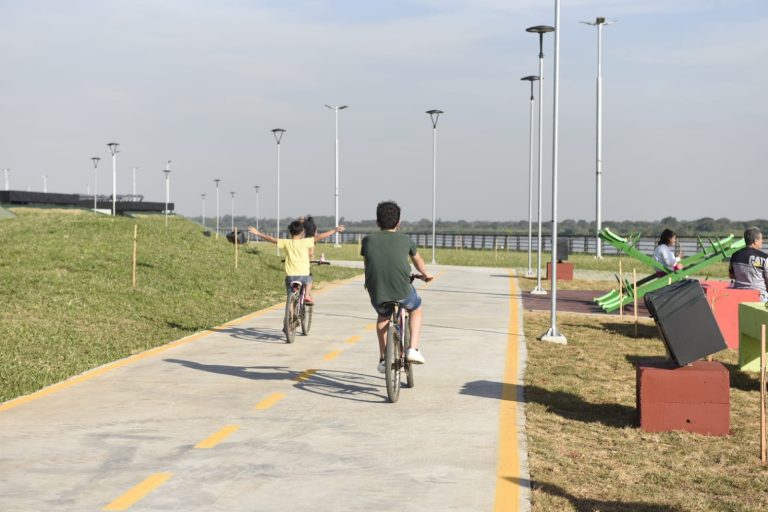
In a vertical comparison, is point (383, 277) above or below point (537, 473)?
above

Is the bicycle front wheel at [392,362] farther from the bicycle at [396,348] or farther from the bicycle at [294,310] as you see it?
the bicycle at [294,310]

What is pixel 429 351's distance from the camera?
14.1 meters

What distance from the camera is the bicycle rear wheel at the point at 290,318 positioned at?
14.7m

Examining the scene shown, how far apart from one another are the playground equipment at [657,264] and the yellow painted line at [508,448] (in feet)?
25.5

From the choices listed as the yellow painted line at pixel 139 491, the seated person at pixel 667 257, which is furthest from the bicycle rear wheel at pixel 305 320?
the yellow painted line at pixel 139 491

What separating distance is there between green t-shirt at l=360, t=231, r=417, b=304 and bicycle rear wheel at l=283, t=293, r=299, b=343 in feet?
15.7

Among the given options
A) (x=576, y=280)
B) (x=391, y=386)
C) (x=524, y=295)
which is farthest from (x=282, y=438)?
(x=576, y=280)

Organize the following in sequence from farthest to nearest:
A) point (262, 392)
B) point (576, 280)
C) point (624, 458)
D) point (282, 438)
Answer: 1. point (576, 280)
2. point (262, 392)
3. point (282, 438)
4. point (624, 458)

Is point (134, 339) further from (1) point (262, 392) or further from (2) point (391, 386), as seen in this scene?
(2) point (391, 386)

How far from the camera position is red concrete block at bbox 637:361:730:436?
8.72 m

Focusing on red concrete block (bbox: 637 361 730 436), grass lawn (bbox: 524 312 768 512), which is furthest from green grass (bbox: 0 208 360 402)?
red concrete block (bbox: 637 361 730 436)

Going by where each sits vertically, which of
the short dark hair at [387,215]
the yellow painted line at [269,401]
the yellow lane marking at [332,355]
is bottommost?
the yellow painted line at [269,401]

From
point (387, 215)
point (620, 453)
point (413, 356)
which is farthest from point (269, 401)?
point (620, 453)

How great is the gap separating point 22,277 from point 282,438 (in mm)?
15164
